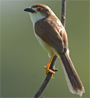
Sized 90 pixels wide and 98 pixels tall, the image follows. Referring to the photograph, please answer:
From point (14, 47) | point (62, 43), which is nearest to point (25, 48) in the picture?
point (14, 47)

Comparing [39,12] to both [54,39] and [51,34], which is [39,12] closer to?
[51,34]

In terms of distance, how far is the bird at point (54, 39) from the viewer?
11.1 ft

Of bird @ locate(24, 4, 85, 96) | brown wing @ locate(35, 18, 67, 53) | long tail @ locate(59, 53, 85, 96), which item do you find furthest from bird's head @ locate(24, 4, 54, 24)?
long tail @ locate(59, 53, 85, 96)

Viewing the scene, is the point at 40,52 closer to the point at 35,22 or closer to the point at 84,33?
the point at 84,33

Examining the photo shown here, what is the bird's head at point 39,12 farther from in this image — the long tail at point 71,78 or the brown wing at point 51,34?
the long tail at point 71,78

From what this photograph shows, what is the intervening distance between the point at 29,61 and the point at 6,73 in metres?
0.72

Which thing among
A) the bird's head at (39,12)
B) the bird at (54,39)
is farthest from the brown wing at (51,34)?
the bird's head at (39,12)

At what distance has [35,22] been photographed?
13.4 feet

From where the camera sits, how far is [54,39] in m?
3.68

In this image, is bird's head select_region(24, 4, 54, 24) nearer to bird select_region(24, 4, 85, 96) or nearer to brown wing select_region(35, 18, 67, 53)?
bird select_region(24, 4, 85, 96)

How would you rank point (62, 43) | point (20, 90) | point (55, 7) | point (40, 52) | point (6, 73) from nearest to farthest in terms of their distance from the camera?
point (62, 43), point (20, 90), point (6, 73), point (40, 52), point (55, 7)

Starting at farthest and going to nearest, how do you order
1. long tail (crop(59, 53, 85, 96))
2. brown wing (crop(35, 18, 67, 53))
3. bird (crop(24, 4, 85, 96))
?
brown wing (crop(35, 18, 67, 53)), bird (crop(24, 4, 85, 96)), long tail (crop(59, 53, 85, 96))

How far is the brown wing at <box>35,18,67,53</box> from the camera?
3.64 meters

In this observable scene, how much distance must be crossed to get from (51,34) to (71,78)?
746 mm
